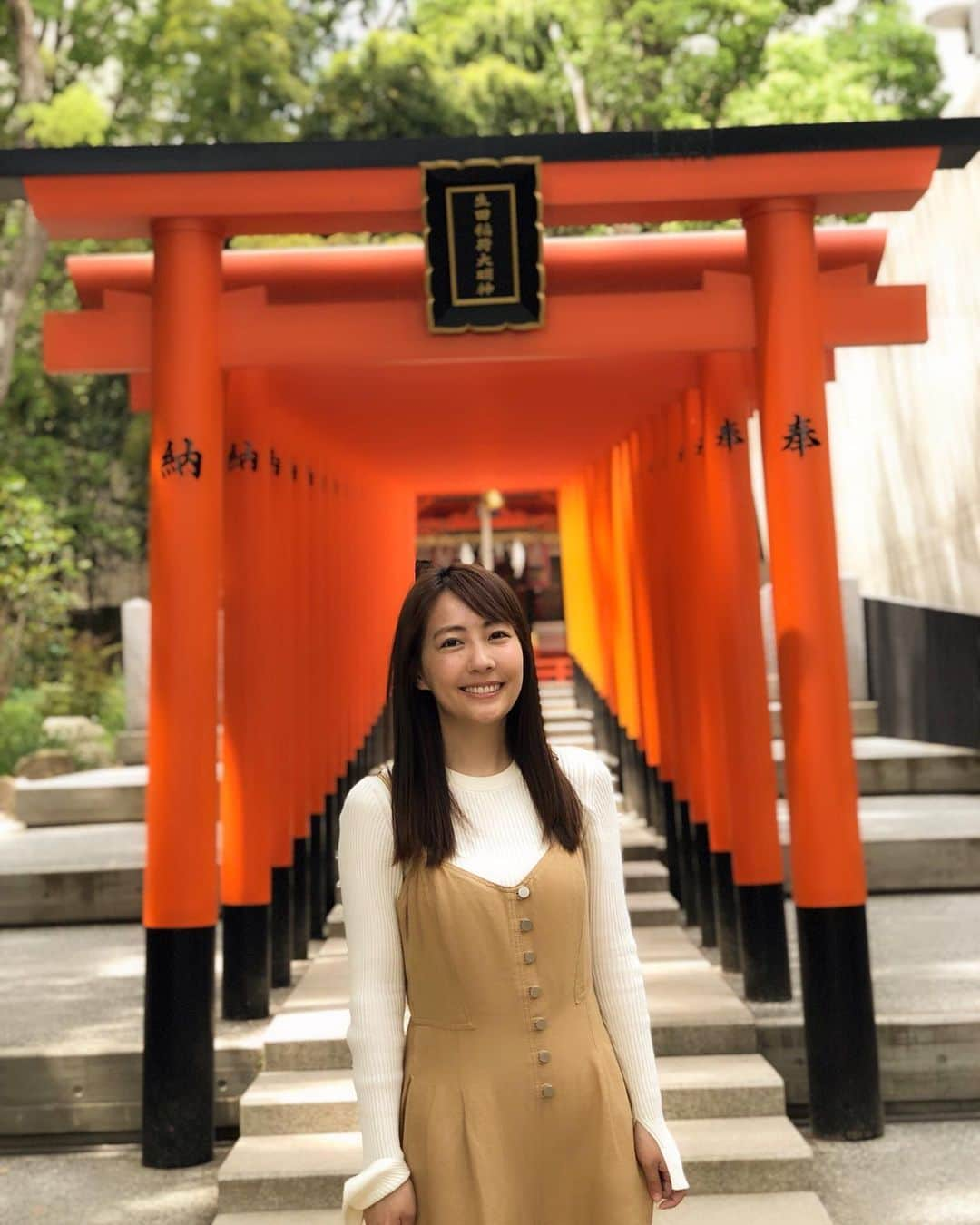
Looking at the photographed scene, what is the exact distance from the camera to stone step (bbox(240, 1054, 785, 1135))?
168 inches

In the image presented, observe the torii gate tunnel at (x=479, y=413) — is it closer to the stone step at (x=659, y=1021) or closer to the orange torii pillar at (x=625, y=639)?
the stone step at (x=659, y=1021)

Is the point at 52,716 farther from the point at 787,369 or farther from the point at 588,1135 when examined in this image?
the point at 588,1135

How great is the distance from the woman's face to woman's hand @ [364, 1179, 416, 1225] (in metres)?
0.65

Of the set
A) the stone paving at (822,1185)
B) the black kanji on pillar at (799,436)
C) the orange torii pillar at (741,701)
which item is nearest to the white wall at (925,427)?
the orange torii pillar at (741,701)

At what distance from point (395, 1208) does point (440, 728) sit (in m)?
0.66

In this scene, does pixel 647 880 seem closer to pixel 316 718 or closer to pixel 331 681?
pixel 316 718

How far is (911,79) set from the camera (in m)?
18.3

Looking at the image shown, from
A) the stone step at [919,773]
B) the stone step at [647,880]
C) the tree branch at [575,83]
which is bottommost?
the stone step at [647,880]

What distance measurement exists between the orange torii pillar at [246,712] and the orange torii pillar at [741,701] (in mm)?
1879

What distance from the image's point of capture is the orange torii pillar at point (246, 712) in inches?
206

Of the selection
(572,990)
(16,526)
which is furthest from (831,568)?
(16,526)

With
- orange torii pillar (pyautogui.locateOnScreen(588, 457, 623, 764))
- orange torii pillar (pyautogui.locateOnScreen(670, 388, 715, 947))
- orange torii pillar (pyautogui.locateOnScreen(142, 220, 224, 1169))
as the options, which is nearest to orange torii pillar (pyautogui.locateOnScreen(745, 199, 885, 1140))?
orange torii pillar (pyautogui.locateOnScreen(670, 388, 715, 947))

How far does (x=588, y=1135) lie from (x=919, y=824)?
627 centimetres

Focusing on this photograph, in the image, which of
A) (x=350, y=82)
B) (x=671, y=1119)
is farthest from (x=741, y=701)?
(x=350, y=82)
